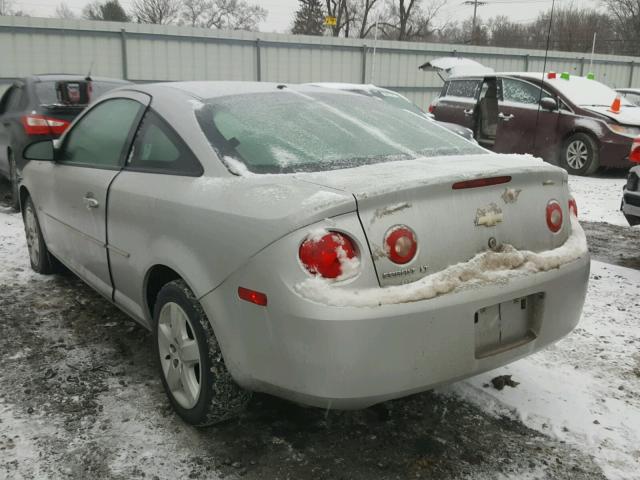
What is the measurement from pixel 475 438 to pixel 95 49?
14738mm

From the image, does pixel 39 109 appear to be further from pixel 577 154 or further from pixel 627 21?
pixel 627 21

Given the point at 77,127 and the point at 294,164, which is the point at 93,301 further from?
the point at 294,164

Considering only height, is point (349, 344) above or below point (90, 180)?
below

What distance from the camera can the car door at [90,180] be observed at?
3.16 m

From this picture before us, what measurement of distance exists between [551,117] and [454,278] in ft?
30.4

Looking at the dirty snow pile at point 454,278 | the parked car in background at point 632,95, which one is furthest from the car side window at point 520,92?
the dirty snow pile at point 454,278

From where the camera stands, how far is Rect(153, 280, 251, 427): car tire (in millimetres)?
2363

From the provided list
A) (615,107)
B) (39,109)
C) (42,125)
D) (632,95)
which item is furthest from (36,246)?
(632,95)

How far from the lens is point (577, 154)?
10.1 meters

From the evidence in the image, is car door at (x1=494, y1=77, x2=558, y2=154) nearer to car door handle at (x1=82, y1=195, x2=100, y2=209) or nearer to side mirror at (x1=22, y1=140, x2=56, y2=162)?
side mirror at (x1=22, y1=140, x2=56, y2=162)

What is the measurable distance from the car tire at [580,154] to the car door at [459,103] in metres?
2.22

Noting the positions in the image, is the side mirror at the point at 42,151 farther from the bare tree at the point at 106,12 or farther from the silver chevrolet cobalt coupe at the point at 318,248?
the bare tree at the point at 106,12

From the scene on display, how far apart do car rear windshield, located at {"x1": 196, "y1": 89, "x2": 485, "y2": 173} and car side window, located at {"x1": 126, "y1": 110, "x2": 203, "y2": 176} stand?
0.13 meters

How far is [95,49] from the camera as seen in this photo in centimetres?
1480
